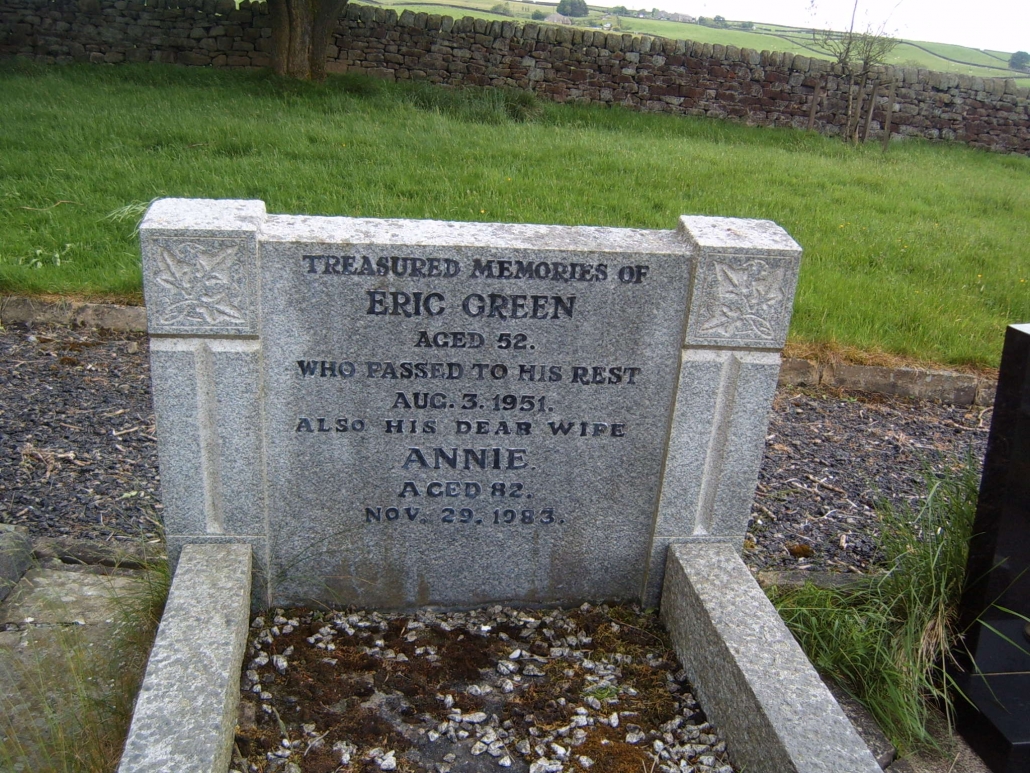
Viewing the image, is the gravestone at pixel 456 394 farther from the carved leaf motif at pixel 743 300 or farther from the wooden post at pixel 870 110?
the wooden post at pixel 870 110

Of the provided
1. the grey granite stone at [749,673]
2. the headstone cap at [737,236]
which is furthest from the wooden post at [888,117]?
the grey granite stone at [749,673]

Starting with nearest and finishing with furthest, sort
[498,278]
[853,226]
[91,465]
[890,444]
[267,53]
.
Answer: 1. [498,278]
2. [91,465]
3. [890,444]
4. [853,226]
5. [267,53]

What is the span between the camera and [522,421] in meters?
3.05

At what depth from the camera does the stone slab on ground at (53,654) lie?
2500mm

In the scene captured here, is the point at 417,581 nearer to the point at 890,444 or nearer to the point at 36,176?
the point at 890,444

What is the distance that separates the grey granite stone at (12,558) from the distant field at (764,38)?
20176mm

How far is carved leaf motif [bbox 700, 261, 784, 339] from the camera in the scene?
2.84 m

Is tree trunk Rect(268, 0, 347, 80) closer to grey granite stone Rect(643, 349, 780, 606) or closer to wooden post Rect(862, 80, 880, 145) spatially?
wooden post Rect(862, 80, 880, 145)

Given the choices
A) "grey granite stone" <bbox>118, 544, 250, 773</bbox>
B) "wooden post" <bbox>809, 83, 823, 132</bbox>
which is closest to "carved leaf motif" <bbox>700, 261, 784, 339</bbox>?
"grey granite stone" <bbox>118, 544, 250, 773</bbox>

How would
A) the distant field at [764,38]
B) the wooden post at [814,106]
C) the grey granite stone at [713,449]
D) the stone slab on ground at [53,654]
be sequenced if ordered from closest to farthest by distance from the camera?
1. the stone slab on ground at [53,654]
2. the grey granite stone at [713,449]
3. the wooden post at [814,106]
4. the distant field at [764,38]

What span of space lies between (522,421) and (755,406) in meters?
0.78

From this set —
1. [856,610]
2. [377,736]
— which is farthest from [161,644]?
[856,610]

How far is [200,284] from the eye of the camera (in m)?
2.67

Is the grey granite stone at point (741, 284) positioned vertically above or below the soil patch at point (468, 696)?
above
